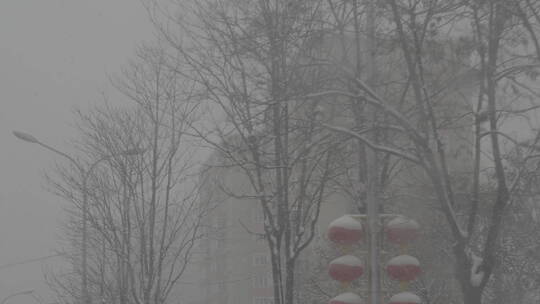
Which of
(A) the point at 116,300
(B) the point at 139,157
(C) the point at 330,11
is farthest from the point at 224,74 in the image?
(A) the point at 116,300

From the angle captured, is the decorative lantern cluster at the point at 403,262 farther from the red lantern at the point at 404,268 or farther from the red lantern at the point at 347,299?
the red lantern at the point at 347,299

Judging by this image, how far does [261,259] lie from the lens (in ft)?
142

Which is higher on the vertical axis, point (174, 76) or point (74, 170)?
point (174, 76)

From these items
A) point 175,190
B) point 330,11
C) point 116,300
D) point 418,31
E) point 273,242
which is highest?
point 330,11

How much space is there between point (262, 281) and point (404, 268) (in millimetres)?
36386

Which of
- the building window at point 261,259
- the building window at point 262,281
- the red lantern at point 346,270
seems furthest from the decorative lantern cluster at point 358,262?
the building window at point 261,259

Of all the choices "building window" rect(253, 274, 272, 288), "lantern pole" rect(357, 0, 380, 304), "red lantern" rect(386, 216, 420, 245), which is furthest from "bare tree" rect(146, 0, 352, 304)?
"building window" rect(253, 274, 272, 288)

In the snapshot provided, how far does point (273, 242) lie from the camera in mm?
11453

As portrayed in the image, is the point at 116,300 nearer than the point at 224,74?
No

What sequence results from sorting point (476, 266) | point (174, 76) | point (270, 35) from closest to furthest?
point (476, 266), point (270, 35), point (174, 76)

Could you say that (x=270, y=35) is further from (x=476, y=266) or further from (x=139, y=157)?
(x=139, y=157)

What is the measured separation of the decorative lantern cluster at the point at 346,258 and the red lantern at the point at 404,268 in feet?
1.07

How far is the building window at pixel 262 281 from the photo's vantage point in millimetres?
41562

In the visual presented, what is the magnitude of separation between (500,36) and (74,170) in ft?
36.2
